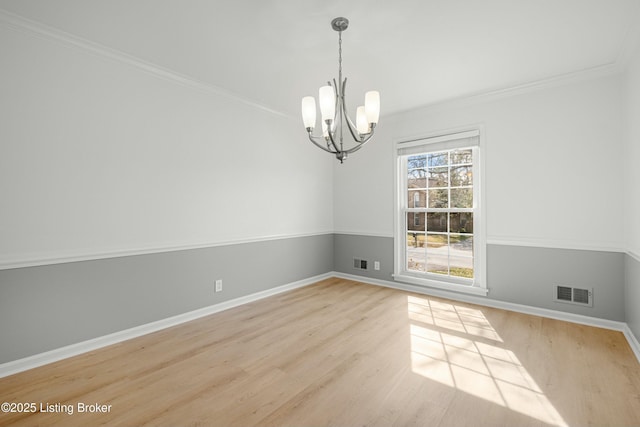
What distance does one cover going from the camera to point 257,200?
392 centimetres

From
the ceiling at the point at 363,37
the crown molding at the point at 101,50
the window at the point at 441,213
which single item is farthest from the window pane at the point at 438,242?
the crown molding at the point at 101,50

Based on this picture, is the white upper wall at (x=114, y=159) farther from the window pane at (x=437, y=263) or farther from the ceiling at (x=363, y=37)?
the window pane at (x=437, y=263)

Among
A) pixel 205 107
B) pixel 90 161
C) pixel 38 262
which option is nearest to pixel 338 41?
pixel 205 107

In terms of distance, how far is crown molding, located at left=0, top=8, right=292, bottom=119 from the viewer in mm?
2167

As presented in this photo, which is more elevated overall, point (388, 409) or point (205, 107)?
point (205, 107)

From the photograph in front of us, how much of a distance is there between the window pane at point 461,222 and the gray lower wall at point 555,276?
35 centimetres

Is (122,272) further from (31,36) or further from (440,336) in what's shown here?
(440,336)

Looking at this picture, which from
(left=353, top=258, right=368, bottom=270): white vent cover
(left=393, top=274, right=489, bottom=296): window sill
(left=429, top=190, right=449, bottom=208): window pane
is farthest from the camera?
(left=353, top=258, right=368, bottom=270): white vent cover

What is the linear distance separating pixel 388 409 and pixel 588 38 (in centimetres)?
325

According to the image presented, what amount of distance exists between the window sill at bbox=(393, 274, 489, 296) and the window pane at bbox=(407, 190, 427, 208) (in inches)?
41.0

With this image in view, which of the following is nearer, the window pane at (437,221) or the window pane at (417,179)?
the window pane at (437,221)

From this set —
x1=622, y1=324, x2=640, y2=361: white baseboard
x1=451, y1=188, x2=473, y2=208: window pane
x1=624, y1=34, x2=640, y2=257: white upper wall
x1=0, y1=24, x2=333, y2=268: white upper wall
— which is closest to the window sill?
x1=451, y1=188, x2=473, y2=208: window pane

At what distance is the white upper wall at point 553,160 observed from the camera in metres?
2.93

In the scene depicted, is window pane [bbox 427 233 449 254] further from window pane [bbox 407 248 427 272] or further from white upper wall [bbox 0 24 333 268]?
white upper wall [bbox 0 24 333 268]
